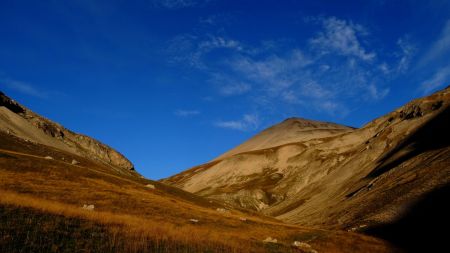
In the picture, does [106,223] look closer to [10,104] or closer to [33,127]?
[33,127]

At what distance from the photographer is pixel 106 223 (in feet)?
87.1

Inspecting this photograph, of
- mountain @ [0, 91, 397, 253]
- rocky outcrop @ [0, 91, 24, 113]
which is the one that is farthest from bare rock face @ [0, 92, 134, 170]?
mountain @ [0, 91, 397, 253]

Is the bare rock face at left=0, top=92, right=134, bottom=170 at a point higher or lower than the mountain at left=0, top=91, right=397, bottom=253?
higher

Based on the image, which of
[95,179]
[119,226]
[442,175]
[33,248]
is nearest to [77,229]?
[119,226]

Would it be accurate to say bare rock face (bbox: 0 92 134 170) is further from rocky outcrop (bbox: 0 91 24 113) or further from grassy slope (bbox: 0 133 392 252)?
grassy slope (bbox: 0 133 392 252)

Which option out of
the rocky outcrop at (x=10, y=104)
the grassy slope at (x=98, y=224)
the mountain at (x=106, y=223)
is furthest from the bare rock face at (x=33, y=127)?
the grassy slope at (x=98, y=224)

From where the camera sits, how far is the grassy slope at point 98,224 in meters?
20.8

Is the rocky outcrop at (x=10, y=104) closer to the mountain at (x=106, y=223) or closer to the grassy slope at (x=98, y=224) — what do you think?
the mountain at (x=106, y=223)

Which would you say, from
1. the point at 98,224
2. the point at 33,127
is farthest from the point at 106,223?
the point at 33,127

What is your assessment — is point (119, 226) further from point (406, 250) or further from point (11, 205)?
point (406, 250)

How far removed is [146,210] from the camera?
51719mm

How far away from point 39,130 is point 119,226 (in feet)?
442

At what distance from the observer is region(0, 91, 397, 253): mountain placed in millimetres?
21078

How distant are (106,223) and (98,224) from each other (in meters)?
0.80
